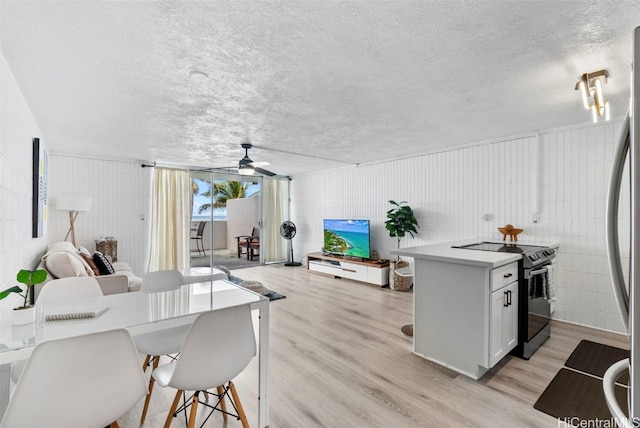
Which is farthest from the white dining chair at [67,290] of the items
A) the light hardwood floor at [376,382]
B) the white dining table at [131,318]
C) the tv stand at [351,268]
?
the tv stand at [351,268]

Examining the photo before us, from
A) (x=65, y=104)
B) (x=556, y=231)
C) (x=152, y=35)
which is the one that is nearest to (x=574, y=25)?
(x=152, y=35)

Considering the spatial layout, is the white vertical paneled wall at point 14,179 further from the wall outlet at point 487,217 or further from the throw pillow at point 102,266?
the wall outlet at point 487,217

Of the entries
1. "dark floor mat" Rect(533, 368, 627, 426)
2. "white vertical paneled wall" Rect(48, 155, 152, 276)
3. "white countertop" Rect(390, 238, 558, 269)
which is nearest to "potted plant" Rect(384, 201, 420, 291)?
"white countertop" Rect(390, 238, 558, 269)

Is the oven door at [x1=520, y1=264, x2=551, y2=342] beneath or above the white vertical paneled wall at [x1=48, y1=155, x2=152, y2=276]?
beneath

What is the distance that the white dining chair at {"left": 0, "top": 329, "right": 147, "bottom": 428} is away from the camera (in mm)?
1090

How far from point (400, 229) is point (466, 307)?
252cm

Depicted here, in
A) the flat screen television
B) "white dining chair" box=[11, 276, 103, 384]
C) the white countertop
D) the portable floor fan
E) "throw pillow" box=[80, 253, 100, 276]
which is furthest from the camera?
the portable floor fan

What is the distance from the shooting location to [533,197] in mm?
3846

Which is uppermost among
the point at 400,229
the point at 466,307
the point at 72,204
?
the point at 72,204

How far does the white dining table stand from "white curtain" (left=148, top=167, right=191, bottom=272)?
434cm

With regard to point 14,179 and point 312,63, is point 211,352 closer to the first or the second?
point 312,63

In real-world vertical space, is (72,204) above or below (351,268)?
above

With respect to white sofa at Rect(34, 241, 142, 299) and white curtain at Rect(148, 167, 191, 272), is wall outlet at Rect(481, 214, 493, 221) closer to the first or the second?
white sofa at Rect(34, 241, 142, 299)

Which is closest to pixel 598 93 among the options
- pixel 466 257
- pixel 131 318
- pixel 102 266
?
pixel 466 257
